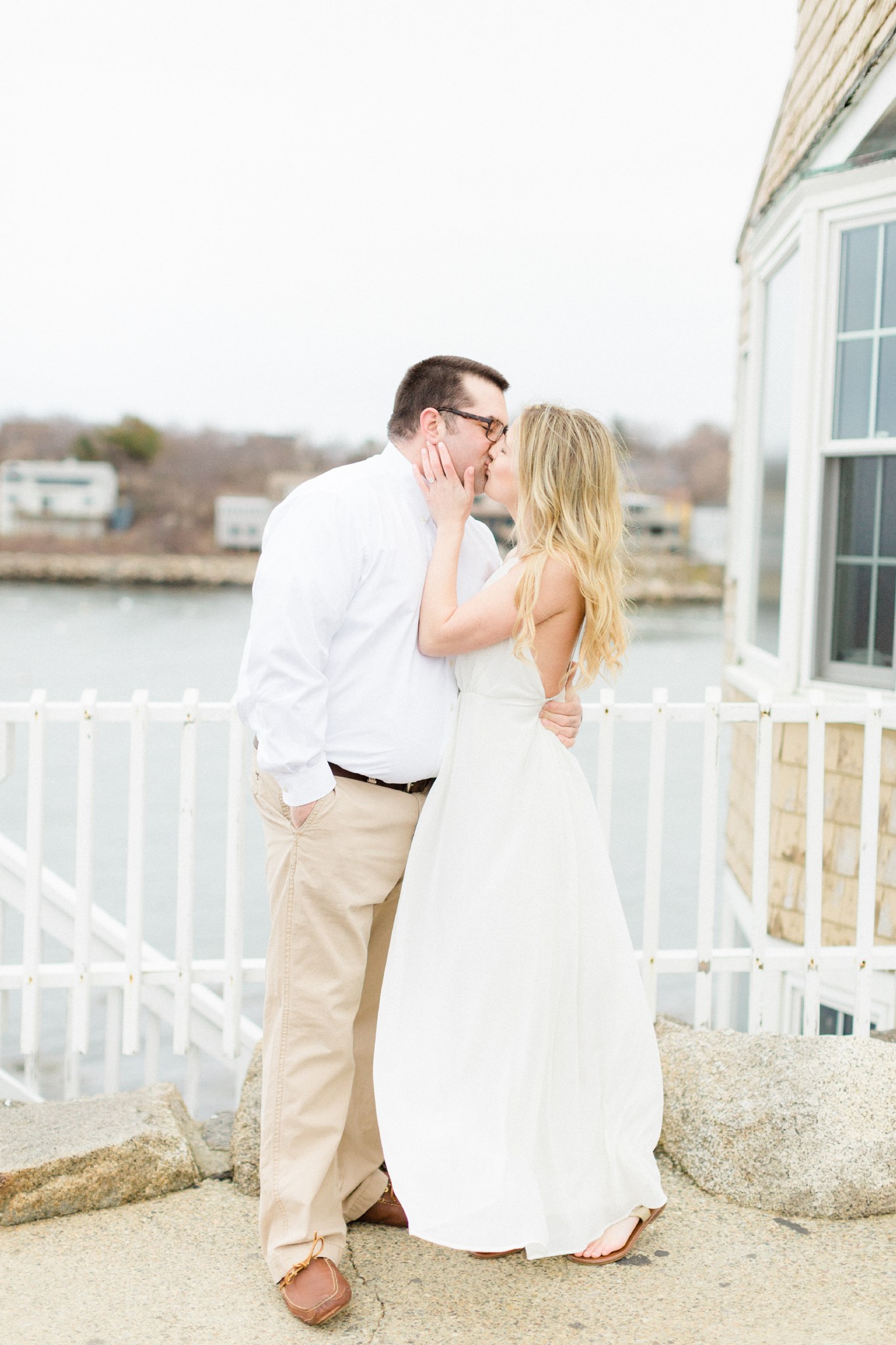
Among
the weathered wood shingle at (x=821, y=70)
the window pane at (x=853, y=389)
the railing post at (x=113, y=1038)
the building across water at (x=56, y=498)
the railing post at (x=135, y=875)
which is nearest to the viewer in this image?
the railing post at (x=135, y=875)

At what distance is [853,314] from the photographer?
539 cm

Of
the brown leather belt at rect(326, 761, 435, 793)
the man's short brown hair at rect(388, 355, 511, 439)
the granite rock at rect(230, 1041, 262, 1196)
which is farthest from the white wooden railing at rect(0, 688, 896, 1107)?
the man's short brown hair at rect(388, 355, 511, 439)

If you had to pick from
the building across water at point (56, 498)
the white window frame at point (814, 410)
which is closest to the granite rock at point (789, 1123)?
the white window frame at point (814, 410)

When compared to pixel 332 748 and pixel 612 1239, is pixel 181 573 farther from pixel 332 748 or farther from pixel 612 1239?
pixel 612 1239

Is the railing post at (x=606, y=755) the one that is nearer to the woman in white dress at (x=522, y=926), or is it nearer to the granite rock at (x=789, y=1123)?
the granite rock at (x=789, y=1123)

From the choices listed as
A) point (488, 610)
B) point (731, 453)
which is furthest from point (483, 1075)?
point (731, 453)

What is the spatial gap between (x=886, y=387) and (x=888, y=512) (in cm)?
55

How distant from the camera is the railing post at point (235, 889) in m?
3.78

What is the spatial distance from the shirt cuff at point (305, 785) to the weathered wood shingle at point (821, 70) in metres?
3.96

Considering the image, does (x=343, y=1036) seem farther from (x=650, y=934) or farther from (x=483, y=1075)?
(x=650, y=934)

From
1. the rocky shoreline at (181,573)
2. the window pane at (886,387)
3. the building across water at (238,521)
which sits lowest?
the window pane at (886,387)

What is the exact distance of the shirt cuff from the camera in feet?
8.29

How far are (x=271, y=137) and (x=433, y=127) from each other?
1239cm

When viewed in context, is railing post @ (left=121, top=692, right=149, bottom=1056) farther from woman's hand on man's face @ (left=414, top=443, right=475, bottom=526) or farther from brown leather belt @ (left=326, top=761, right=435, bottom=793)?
woman's hand on man's face @ (left=414, top=443, right=475, bottom=526)
